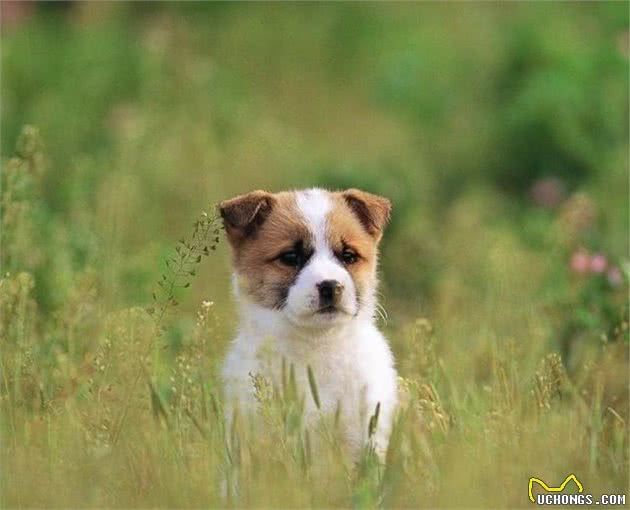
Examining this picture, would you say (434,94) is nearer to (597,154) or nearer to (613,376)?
(597,154)

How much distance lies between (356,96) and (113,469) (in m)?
8.99

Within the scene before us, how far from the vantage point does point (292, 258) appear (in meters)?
5.36

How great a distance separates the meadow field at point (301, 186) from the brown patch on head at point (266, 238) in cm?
25

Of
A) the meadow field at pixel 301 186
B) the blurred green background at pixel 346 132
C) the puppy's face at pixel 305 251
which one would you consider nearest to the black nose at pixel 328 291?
the puppy's face at pixel 305 251

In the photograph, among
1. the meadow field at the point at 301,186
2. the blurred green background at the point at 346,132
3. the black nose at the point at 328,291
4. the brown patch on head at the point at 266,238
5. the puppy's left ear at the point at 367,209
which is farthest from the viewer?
the blurred green background at the point at 346,132

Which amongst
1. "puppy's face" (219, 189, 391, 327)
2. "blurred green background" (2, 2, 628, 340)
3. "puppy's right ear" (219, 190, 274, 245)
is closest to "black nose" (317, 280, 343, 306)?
"puppy's face" (219, 189, 391, 327)

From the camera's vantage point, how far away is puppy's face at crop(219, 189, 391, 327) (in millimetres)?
5227

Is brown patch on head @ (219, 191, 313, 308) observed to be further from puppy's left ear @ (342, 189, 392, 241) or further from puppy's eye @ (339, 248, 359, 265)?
puppy's left ear @ (342, 189, 392, 241)

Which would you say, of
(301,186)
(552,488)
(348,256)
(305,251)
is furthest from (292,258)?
(301,186)

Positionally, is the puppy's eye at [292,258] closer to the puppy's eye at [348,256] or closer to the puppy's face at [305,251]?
the puppy's face at [305,251]

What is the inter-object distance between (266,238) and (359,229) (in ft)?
1.34

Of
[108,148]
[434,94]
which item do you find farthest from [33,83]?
[434,94]

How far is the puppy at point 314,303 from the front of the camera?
5176 mm

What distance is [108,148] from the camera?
9.85 metres
